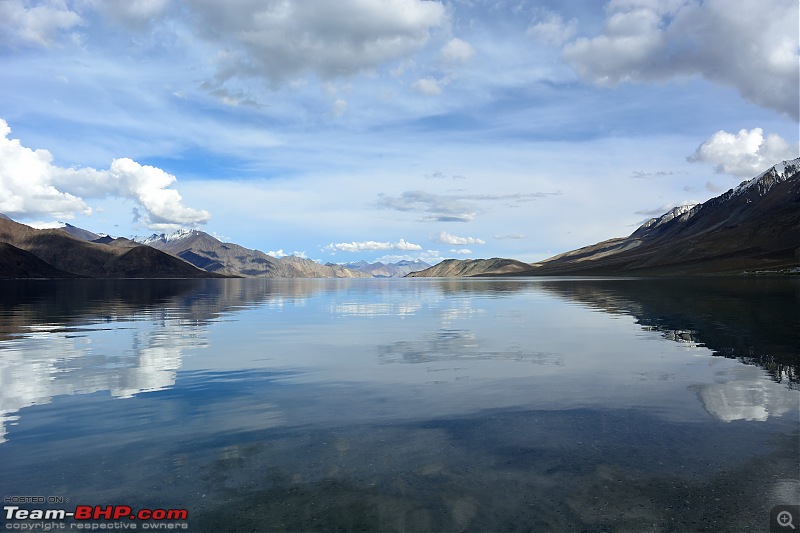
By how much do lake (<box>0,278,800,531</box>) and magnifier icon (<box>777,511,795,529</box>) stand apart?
297 millimetres

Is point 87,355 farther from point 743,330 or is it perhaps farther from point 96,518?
point 743,330

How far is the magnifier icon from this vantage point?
982 cm

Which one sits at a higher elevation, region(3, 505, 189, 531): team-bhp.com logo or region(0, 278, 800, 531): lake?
region(0, 278, 800, 531): lake

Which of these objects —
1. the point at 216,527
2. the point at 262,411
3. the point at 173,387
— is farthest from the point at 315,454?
the point at 173,387

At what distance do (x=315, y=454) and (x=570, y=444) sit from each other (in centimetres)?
726

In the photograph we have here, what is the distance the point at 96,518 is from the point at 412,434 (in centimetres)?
833

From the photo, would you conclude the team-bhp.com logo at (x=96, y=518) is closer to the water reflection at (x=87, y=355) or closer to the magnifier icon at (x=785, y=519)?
the water reflection at (x=87, y=355)

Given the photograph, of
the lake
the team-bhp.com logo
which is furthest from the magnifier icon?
the team-bhp.com logo

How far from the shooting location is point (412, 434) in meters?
15.2

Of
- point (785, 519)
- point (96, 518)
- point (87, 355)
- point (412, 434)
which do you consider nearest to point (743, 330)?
point (785, 519)

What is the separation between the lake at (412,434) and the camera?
1052cm

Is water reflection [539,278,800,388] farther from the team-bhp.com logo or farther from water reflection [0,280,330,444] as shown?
water reflection [0,280,330,444]

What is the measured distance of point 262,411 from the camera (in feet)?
58.9

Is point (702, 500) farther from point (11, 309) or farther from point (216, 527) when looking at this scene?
point (11, 309)
